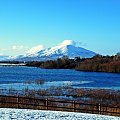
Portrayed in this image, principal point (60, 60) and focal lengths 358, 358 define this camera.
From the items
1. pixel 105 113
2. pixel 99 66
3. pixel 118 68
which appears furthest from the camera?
pixel 99 66

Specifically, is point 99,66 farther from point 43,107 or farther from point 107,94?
point 43,107

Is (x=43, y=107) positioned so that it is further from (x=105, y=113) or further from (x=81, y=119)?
(x=81, y=119)

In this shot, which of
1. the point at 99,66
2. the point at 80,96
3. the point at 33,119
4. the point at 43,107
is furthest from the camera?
the point at 99,66

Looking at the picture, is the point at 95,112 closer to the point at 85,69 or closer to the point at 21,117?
the point at 21,117

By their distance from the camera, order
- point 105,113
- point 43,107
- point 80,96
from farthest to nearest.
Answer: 1. point 80,96
2. point 43,107
3. point 105,113

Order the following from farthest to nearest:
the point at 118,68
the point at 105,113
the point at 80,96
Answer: the point at 118,68
the point at 80,96
the point at 105,113

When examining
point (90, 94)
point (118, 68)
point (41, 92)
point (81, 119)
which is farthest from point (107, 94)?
point (118, 68)

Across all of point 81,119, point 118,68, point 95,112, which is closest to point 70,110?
point 95,112

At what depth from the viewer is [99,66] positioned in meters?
175

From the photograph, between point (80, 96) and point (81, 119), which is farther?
point (80, 96)

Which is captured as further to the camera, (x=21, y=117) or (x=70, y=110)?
(x=70, y=110)

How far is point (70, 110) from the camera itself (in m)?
33.7

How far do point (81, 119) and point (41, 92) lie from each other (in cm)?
3131

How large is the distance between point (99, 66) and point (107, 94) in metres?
118
